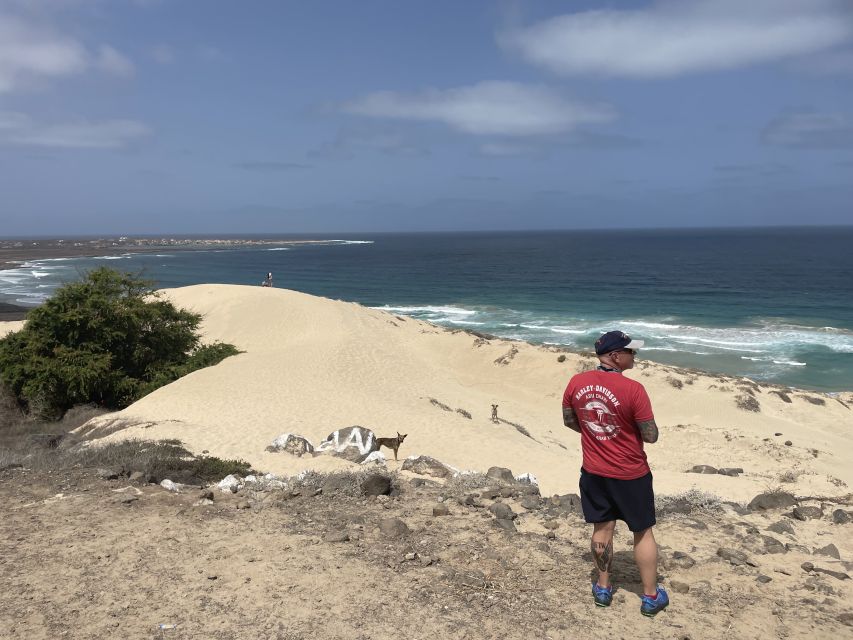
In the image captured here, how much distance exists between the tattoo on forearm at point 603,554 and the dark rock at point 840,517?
12.2 feet

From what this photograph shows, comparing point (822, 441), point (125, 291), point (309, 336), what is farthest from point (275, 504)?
point (309, 336)

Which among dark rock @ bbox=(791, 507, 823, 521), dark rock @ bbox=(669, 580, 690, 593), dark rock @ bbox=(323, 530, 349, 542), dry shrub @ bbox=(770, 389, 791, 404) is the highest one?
dark rock @ bbox=(669, 580, 690, 593)

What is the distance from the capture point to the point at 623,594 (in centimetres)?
491

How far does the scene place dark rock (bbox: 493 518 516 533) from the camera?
6.20m

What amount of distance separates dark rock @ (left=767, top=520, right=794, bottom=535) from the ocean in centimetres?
2035

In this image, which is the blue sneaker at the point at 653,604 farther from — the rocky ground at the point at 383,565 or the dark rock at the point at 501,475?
the dark rock at the point at 501,475

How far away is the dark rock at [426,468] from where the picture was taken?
8.91m

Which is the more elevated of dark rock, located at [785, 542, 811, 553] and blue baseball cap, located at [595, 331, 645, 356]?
blue baseball cap, located at [595, 331, 645, 356]

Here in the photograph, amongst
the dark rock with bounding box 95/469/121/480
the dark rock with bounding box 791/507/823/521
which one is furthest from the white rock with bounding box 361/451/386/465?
the dark rock with bounding box 791/507/823/521

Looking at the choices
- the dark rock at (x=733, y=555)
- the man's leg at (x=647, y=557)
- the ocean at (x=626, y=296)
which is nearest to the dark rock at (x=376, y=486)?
the man's leg at (x=647, y=557)

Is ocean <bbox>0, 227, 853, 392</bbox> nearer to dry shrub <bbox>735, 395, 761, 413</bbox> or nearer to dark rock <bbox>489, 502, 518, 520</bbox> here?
dry shrub <bbox>735, 395, 761, 413</bbox>

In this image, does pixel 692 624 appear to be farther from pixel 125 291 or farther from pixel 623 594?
pixel 125 291

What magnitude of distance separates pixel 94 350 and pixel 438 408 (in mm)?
9771

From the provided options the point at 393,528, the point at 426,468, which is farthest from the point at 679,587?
the point at 426,468
